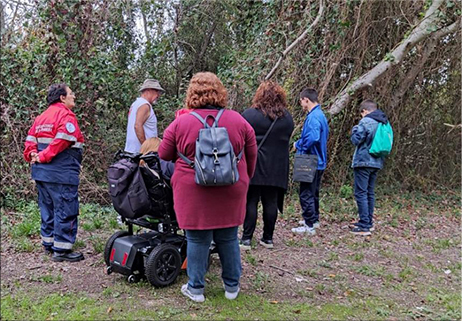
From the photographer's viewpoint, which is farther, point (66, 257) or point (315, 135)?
point (315, 135)

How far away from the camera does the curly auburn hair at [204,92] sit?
387cm

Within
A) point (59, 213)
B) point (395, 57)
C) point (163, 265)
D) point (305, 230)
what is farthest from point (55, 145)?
point (395, 57)

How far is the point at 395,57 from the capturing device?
28.2 ft

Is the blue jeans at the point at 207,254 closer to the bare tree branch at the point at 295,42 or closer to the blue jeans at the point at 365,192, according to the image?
the blue jeans at the point at 365,192

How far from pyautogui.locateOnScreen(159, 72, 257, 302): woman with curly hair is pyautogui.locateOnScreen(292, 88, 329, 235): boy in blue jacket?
89.3 inches

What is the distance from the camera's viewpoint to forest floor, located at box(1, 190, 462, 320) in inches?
154

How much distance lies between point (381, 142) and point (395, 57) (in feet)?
8.88

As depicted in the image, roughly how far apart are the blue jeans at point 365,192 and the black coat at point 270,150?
186cm

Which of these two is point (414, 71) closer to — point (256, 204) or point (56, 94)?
point (256, 204)

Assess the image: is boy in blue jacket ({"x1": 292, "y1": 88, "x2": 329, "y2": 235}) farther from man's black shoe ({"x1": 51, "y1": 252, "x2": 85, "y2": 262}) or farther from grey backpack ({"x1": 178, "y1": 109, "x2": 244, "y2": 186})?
man's black shoe ({"x1": 51, "y1": 252, "x2": 85, "y2": 262})

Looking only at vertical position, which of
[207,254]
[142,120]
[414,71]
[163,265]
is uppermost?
[414,71]

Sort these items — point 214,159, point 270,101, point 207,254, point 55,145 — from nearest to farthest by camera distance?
point 214,159 < point 207,254 < point 55,145 < point 270,101

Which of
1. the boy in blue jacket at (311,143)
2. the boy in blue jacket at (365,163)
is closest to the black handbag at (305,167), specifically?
the boy in blue jacket at (311,143)

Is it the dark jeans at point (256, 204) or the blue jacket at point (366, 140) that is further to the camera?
the blue jacket at point (366, 140)
